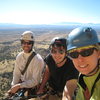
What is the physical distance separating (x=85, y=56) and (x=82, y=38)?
0.22 metres

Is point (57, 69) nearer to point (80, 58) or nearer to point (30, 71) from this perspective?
point (30, 71)

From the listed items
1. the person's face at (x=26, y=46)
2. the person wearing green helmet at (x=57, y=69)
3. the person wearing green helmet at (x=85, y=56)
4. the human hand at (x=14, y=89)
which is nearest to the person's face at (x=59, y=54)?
the person wearing green helmet at (x=57, y=69)

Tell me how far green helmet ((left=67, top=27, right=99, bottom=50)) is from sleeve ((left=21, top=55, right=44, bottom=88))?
3.06 metres

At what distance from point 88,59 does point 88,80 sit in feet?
0.81

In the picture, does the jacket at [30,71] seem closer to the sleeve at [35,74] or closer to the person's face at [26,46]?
the sleeve at [35,74]

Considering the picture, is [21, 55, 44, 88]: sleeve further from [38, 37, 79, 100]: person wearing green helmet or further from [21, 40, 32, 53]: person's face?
[38, 37, 79, 100]: person wearing green helmet

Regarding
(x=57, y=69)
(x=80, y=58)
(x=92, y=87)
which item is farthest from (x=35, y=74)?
(x=92, y=87)

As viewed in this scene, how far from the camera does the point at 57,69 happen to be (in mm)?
4727

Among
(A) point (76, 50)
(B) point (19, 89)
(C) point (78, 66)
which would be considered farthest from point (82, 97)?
(B) point (19, 89)

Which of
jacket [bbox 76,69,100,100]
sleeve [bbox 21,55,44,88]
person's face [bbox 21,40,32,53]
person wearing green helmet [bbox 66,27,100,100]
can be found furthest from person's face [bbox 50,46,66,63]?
jacket [bbox 76,69,100,100]

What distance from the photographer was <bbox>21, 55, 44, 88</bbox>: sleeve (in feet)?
17.8

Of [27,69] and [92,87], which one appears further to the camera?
[27,69]

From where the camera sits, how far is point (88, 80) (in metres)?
2.36

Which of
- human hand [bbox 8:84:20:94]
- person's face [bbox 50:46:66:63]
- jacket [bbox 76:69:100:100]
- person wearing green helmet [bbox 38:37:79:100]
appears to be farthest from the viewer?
human hand [bbox 8:84:20:94]
